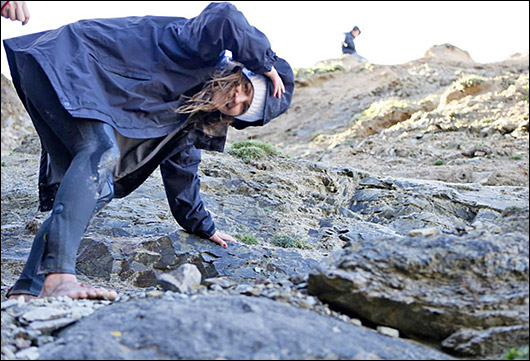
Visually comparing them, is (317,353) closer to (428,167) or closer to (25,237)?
(25,237)

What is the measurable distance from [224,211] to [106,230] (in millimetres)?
1318

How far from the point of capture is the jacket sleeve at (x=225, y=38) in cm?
332

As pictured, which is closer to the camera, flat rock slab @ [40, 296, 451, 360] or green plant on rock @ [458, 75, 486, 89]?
flat rock slab @ [40, 296, 451, 360]

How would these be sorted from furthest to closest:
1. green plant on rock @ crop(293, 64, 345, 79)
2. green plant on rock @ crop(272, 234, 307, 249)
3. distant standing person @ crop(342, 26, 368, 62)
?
distant standing person @ crop(342, 26, 368, 62)
green plant on rock @ crop(293, 64, 345, 79)
green plant on rock @ crop(272, 234, 307, 249)

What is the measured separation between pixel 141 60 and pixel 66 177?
81cm

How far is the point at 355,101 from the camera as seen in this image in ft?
69.6

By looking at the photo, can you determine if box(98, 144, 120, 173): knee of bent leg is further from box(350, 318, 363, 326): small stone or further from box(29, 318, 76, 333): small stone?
box(350, 318, 363, 326): small stone

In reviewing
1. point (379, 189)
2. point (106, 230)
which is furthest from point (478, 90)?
point (106, 230)

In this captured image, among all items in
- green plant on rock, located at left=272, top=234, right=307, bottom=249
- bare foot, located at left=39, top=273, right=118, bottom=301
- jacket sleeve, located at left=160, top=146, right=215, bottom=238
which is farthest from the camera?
green plant on rock, located at left=272, top=234, right=307, bottom=249

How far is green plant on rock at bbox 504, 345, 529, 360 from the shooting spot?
7.73 feet

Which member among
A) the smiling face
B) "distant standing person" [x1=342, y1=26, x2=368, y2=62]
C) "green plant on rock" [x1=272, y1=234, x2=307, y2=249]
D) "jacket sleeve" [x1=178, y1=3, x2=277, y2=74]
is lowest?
"green plant on rock" [x1=272, y1=234, x2=307, y2=249]

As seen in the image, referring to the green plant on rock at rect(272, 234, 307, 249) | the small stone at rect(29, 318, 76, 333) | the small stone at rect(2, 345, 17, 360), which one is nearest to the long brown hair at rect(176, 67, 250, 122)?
the small stone at rect(29, 318, 76, 333)

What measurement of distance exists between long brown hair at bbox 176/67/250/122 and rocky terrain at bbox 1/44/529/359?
0.98 m

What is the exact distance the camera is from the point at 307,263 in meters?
5.15
